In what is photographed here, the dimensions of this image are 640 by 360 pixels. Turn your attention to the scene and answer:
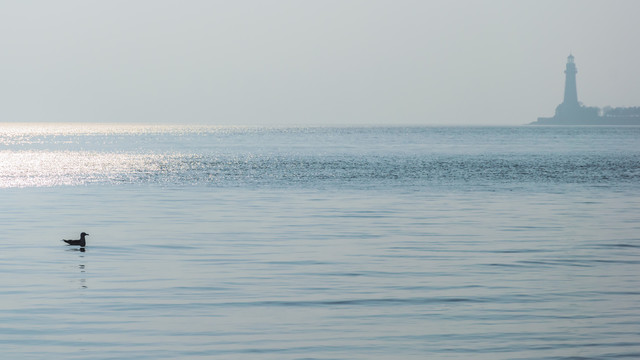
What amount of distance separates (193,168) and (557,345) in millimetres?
68176

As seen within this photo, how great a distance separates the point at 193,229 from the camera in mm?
34000

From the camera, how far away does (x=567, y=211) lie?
41688 millimetres

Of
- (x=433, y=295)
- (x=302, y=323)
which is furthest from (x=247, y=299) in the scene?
(x=433, y=295)

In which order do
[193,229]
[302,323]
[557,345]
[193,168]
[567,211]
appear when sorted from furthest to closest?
[193,168] → [567,211] → [193,229] → [302,323] → [557,345]

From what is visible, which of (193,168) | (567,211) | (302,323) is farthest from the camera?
(193,168)

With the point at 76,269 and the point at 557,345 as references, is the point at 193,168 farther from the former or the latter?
the point at 557,345

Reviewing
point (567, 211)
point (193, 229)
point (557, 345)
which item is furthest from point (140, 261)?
point (567, 211)

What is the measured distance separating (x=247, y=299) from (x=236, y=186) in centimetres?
3885

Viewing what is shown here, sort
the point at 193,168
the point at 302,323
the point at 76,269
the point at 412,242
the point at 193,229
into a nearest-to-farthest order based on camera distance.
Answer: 1. the point at 302,323
2. the point at 76,269
3. the point at 412,242
4. the point at 193,229
5. the point at 193,168

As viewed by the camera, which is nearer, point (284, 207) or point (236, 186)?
point (284, 207)

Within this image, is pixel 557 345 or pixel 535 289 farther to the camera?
pixel 535 289

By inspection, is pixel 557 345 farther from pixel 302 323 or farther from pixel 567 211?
pixel 567 211

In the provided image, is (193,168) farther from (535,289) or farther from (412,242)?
(535,289)

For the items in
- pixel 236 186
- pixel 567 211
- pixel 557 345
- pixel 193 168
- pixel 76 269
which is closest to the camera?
pixel 557 345
